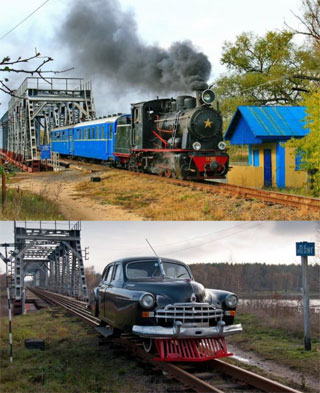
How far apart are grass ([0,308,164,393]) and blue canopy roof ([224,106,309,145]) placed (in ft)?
27.6

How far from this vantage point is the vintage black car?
777cm

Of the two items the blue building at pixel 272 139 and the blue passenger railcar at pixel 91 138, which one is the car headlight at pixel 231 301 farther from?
the blue passenger railcar at pixel 91 138

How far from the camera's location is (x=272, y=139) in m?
17.5

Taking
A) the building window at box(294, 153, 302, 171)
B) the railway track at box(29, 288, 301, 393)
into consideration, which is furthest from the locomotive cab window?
the railway track at box(29, 288, 301, 393)

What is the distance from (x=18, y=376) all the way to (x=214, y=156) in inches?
384

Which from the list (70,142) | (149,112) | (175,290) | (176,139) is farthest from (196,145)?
(70,142)

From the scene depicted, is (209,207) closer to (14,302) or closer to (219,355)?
(219,355)

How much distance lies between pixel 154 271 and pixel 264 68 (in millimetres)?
5672

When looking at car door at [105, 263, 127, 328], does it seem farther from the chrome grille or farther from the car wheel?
the chrome grille

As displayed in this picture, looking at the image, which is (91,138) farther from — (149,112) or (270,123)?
(270,123)

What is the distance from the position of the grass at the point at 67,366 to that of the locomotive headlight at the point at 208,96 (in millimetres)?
9053

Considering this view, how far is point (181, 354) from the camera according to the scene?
7.72 meters

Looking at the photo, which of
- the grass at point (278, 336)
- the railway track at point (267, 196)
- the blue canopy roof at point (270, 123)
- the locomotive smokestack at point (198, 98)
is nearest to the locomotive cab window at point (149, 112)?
the locomotive smokestack at point (198, 98)

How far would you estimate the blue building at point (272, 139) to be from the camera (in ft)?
56.2
